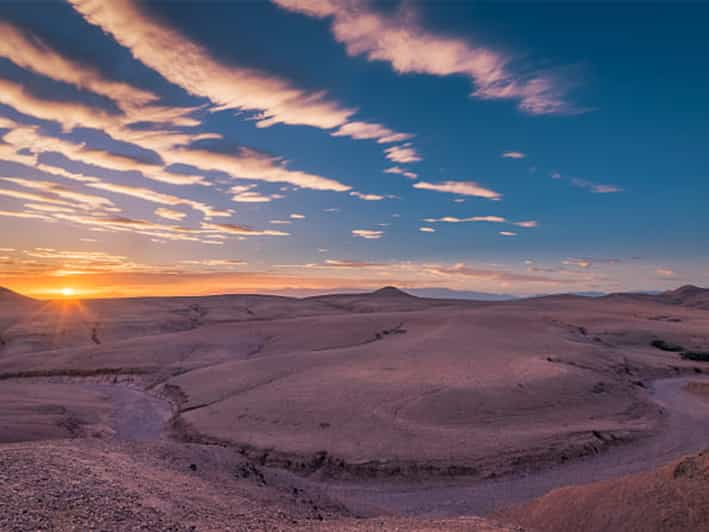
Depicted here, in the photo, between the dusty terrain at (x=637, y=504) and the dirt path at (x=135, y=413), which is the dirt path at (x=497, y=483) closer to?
the dirt path at (x=135, y=413)

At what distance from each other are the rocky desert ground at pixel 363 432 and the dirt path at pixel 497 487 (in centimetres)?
7

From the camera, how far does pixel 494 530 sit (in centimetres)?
735

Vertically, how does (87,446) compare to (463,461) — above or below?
above

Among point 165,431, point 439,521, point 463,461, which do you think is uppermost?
point 439,521

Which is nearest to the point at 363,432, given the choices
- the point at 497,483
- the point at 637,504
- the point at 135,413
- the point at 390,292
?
the point at 497,483

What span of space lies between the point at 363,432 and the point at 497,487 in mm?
4639

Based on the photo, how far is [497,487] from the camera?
12.4 metres

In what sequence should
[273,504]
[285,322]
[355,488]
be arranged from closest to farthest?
[273,504] → [355,488] → [285,322]

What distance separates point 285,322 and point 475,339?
1979cm

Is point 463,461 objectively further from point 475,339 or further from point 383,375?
point 475,339

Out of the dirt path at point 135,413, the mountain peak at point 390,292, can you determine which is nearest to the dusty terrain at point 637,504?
the dirt path at point 135,413

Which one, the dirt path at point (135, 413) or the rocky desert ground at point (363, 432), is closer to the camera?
the rocky desert ground at point (363, 432)

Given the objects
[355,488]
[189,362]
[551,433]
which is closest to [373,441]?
[355,488]

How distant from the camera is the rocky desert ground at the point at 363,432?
783 cm
